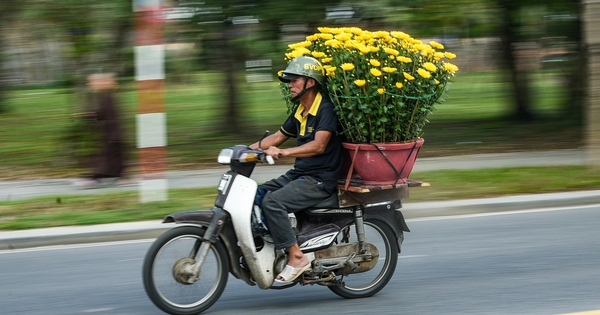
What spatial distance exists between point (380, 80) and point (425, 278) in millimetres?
1827

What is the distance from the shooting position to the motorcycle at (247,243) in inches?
213

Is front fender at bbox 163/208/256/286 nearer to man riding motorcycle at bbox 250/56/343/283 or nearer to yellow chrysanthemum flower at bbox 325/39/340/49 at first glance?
man riding motorcycle at bbox 250/56/343/283

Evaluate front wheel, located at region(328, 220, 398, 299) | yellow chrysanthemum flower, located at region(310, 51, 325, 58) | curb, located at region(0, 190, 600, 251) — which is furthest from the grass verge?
yellow chrysanthemum flower, located at region(310, 51, 325, 58)

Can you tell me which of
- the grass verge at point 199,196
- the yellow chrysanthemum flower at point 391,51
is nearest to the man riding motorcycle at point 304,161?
the yellow chrysanthemum flower at point 391,51

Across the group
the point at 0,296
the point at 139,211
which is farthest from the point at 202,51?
the point at 0,296

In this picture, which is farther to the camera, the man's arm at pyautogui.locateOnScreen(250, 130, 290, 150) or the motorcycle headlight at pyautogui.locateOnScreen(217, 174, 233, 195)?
the man's arm at pyautogui.locateOnScreen(250, 130, 290, 150)

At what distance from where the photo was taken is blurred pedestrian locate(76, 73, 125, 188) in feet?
36.4

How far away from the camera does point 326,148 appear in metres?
5.70

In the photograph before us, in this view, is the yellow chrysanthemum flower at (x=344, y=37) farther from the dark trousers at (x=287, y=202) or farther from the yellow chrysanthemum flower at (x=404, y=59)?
the dark trousers at (x=287, y=202)

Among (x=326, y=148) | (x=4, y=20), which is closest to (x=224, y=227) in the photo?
(x=326, y=148)

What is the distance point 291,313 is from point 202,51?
894cm

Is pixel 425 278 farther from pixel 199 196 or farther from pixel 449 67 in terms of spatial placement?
pixel 199 196

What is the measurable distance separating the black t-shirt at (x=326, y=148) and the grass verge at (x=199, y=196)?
3.48 meters

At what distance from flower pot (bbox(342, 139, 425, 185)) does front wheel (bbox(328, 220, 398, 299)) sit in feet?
1.51
